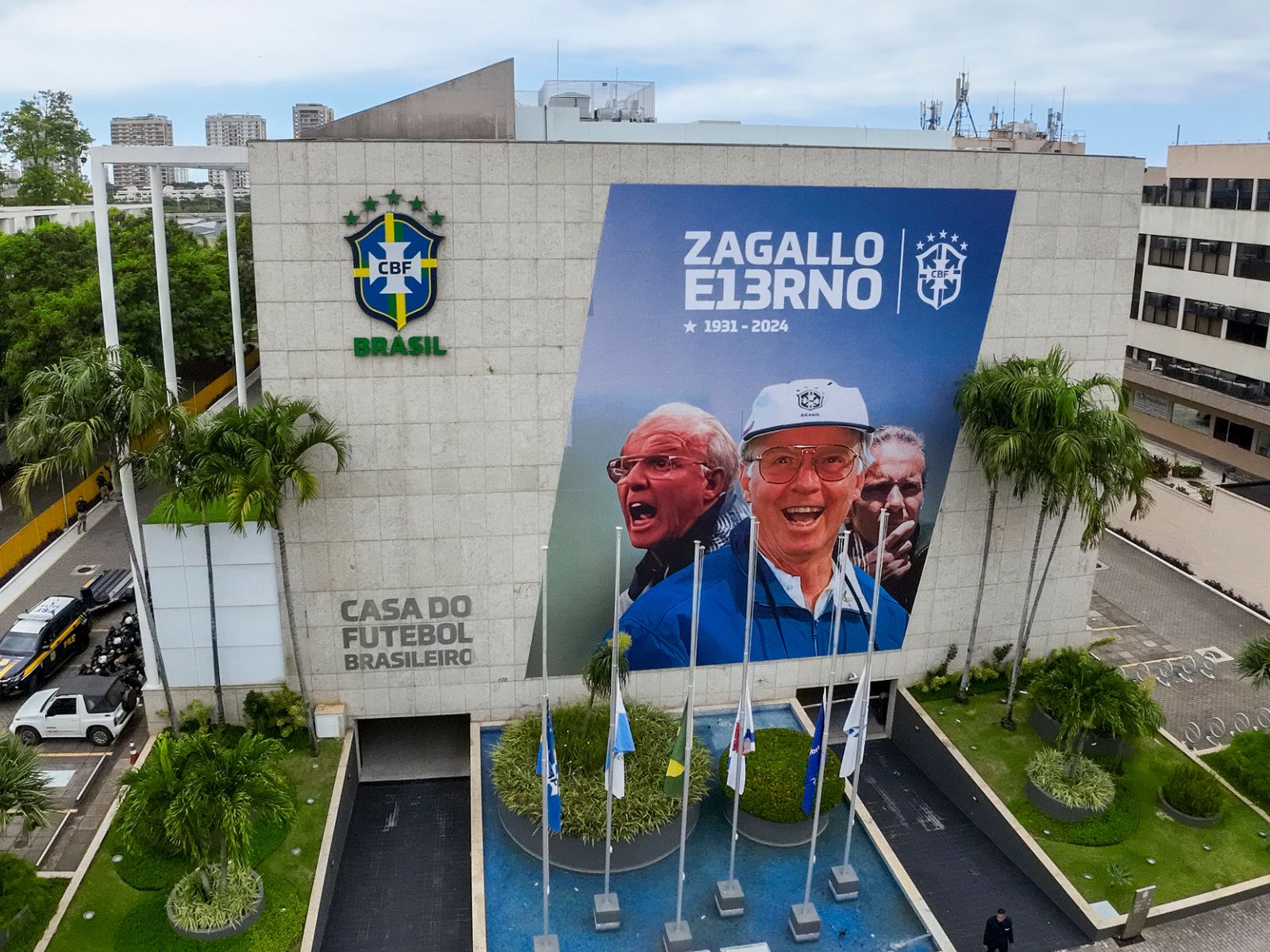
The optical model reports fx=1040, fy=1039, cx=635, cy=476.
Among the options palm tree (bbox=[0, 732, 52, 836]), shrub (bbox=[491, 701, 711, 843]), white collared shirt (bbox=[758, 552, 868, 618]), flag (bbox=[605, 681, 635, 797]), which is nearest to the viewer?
palm tree (bbox=[0, 732, 52, 836])

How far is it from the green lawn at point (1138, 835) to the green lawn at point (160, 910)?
13.2m

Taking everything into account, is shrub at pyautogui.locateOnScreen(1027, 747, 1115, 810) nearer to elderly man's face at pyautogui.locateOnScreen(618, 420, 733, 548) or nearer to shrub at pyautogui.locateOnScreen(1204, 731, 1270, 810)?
shrub at pyautogui.locateOnScreen(1204, 731, 1270, 810)

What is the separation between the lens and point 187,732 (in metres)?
20.9

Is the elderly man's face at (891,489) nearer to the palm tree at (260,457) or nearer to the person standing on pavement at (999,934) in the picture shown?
the person standing on pavement at (999,934)

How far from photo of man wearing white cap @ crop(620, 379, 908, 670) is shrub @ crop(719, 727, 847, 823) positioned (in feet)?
10.1

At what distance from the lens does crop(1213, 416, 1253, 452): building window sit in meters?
40.1

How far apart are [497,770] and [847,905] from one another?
262 inches

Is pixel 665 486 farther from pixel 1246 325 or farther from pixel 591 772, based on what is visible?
pixel 1246 325

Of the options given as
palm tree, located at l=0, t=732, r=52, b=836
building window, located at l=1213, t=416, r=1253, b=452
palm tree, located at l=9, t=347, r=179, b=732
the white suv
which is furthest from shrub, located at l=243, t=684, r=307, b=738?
building window, located at l=1213, t=416, r=1253, b=452

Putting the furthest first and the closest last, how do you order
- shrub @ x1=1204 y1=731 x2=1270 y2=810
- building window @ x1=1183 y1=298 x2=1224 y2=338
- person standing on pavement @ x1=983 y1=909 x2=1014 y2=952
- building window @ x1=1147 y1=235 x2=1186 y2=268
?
1. building window @ x1=1147 y1=235 x2=1186 y2=268
2. building window @ x1=1183 y1=298 x2=1224 y2=338
3. shrub @ x1=1204 y1=731 x2=1270 y2=810
4. person standing on pavement @ x1=983 y1=909 x2=1014 y2=952

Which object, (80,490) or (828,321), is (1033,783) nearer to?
(828,321)

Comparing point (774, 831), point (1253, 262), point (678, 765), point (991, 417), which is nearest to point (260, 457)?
point (678, 765)

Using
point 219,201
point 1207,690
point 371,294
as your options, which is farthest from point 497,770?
point 219,201

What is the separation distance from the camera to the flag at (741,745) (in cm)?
1662
